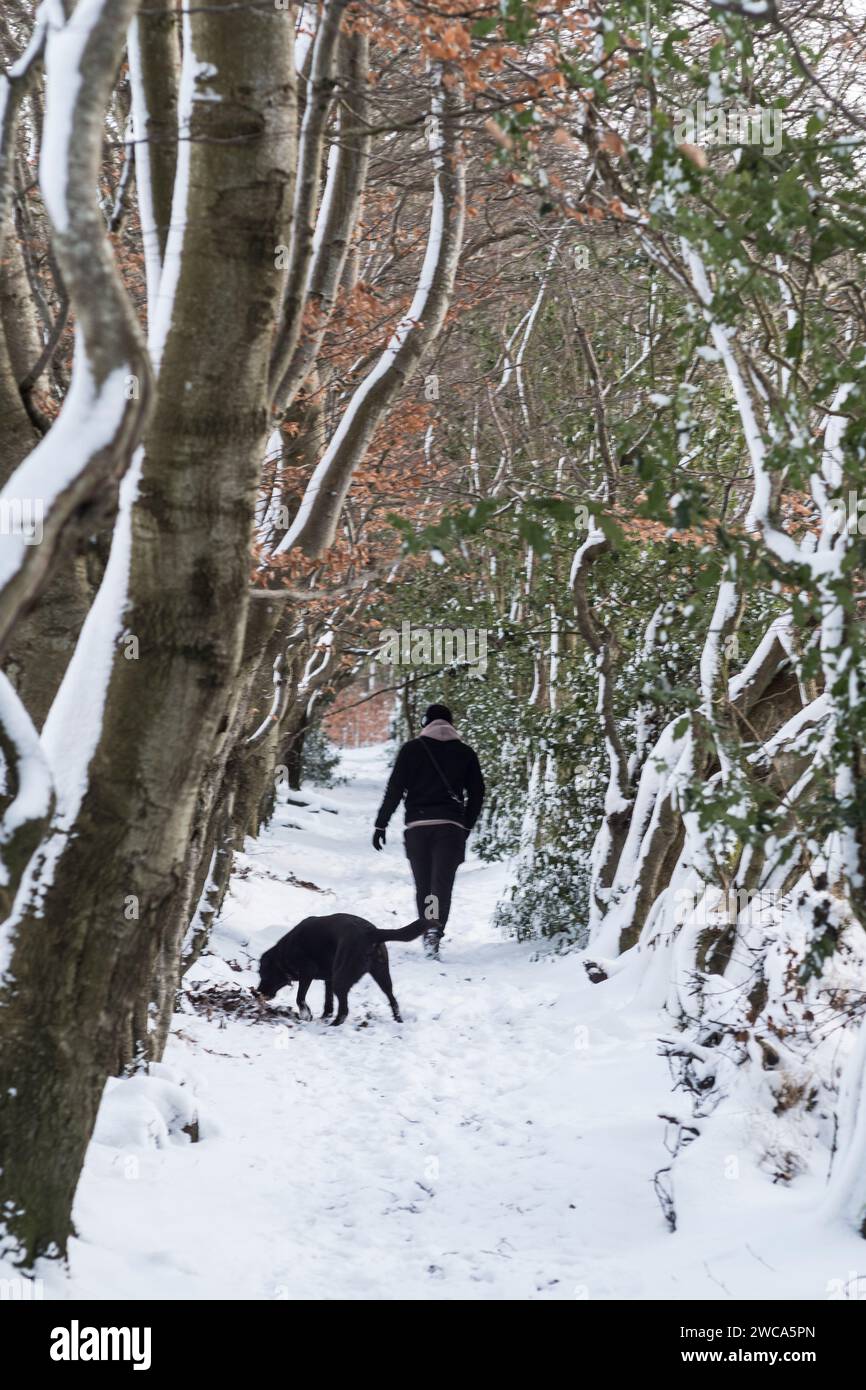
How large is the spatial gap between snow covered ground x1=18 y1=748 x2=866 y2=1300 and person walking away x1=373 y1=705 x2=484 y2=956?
69.1 inches

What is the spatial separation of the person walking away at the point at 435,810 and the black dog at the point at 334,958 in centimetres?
183

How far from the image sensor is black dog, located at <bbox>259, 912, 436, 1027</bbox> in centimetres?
812

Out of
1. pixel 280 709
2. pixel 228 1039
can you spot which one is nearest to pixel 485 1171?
pixel 228 1039

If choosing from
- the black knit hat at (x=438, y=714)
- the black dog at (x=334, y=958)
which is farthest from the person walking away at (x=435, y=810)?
the black dog at (x=334, y=958)

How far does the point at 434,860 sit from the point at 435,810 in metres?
0.43

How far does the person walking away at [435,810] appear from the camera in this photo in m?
10.4

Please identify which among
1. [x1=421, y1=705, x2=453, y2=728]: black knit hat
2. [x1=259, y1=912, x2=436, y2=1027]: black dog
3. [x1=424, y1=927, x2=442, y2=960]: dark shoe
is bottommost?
[x1=424, y1=927, x2=442, y2=960]: dark shoe

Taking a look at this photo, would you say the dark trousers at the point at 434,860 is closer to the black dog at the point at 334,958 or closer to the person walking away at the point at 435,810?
the person walking away at the point at 435,810

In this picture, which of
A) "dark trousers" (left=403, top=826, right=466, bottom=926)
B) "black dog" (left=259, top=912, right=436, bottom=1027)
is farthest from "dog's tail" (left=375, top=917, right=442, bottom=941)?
"dark trousers" (left=403, top=826, right=466, bottom=926)

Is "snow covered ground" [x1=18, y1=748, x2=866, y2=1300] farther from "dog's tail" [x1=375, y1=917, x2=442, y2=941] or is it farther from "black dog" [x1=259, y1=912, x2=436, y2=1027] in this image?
"dog's tail" [x1=375, y1=917, x2=442, y2=941]

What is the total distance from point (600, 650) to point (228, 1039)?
401 cm

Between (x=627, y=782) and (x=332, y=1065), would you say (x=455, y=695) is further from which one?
(x=332, y=1065)

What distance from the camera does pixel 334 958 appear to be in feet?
27.0

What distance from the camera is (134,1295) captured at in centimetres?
360
